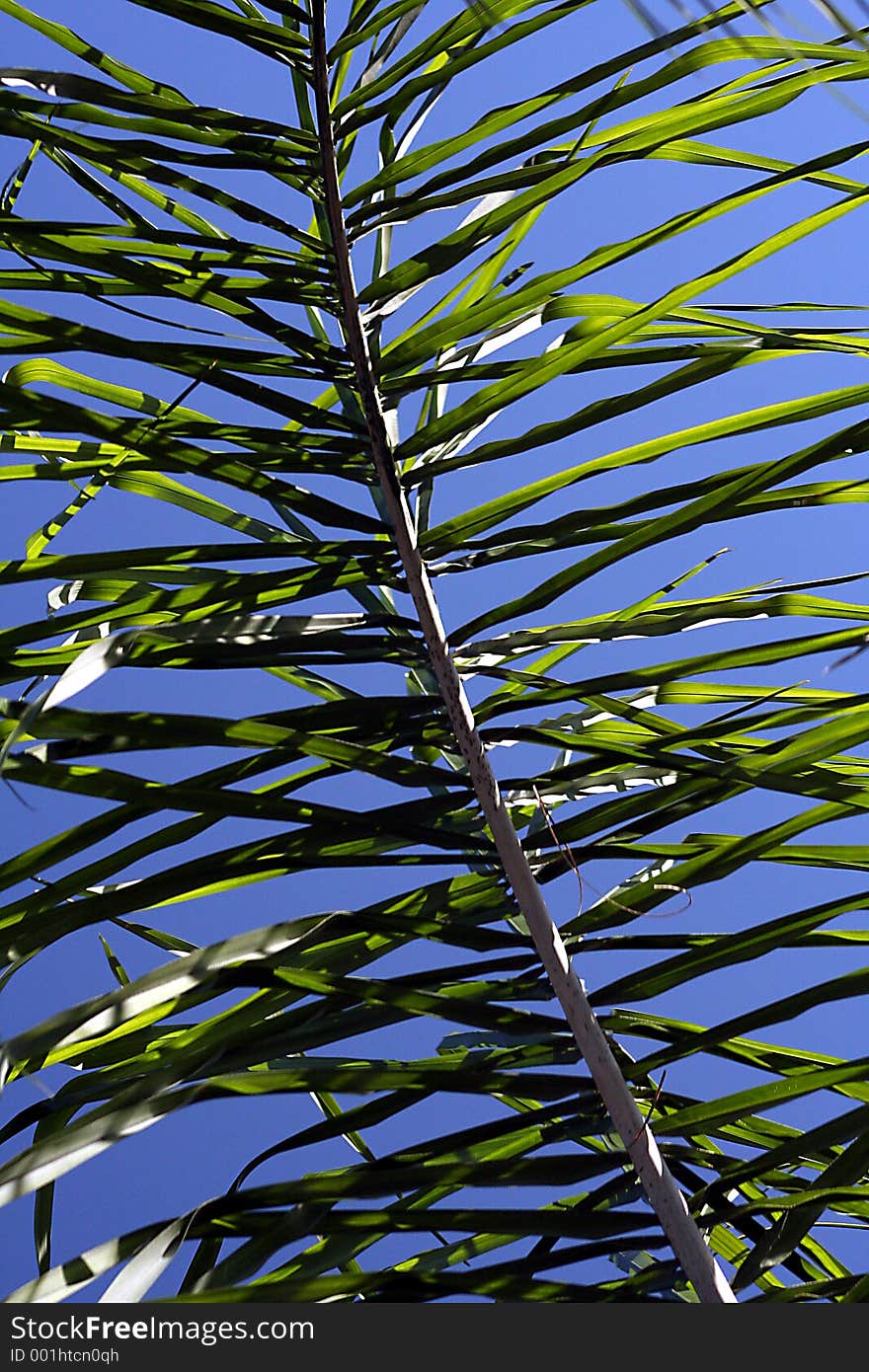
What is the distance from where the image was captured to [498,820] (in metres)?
0.40

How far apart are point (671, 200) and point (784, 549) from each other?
3.65ft

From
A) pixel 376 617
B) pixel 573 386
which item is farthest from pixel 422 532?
pixel 573 386

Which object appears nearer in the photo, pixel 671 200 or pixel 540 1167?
pixel 540 1167

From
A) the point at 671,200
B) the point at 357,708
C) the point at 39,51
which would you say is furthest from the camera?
the point at 671,200

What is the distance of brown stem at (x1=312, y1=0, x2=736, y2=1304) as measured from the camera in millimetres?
350

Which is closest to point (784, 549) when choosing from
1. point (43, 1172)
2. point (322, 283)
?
point (322, 283)

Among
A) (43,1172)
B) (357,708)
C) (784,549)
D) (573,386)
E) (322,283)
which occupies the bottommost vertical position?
(43,1172)

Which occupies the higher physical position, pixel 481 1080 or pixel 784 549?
pixel 784 549

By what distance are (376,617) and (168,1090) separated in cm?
20

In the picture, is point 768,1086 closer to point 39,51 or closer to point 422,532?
point 422,532

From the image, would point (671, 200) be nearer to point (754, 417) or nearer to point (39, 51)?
point (39, 51)

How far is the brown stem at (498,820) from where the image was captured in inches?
13.8

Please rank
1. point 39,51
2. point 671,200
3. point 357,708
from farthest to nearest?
1. point 671,200
2. point 39,51
3. point 357,708

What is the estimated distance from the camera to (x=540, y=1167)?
0.35 meters
